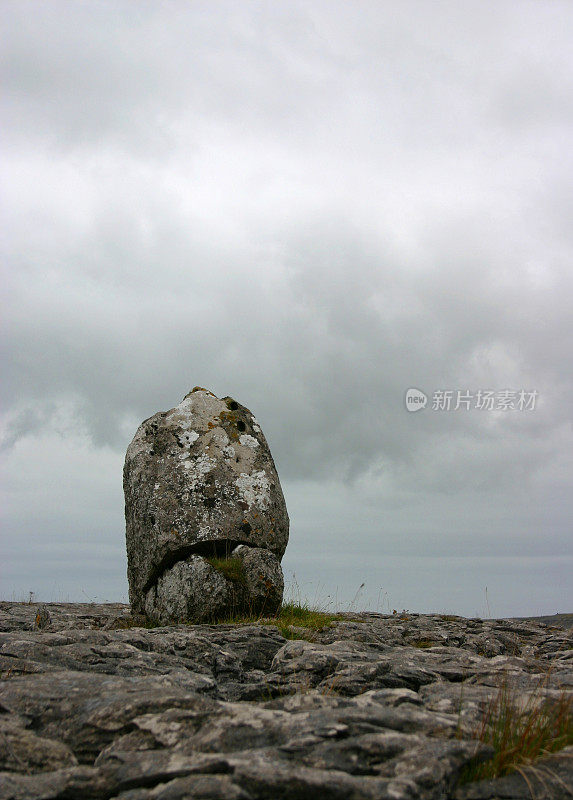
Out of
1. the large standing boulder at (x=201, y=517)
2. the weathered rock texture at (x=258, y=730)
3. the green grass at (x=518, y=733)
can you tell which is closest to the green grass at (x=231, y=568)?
the large standing boulder at (x=201, y=517)

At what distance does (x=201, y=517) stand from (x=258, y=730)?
9461mm

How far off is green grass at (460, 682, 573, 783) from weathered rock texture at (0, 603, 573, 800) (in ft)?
0.29

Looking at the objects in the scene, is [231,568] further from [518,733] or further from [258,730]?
[518,733]

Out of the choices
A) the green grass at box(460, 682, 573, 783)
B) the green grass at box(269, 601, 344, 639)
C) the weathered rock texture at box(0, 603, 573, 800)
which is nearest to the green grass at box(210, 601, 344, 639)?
the green grass at box(269, 601, 344, 639)

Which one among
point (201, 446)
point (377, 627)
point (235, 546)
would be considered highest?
point (201, 446)

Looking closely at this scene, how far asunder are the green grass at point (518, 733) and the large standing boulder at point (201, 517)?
8488 mm

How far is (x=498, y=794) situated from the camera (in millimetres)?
3635

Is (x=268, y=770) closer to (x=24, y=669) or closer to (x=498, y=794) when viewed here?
(x=498, y=794)

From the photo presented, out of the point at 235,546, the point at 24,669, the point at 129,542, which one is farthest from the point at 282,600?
the point at 24,669

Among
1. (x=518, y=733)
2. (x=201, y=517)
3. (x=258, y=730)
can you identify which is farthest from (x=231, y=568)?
(x=518, y=733)

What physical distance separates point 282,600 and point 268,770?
1061cm

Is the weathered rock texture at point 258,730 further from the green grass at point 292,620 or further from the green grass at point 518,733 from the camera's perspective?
the green grass at point 292,620

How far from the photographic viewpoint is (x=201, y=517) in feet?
44.1

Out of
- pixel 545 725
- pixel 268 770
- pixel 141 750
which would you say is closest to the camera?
pixel 268 770
